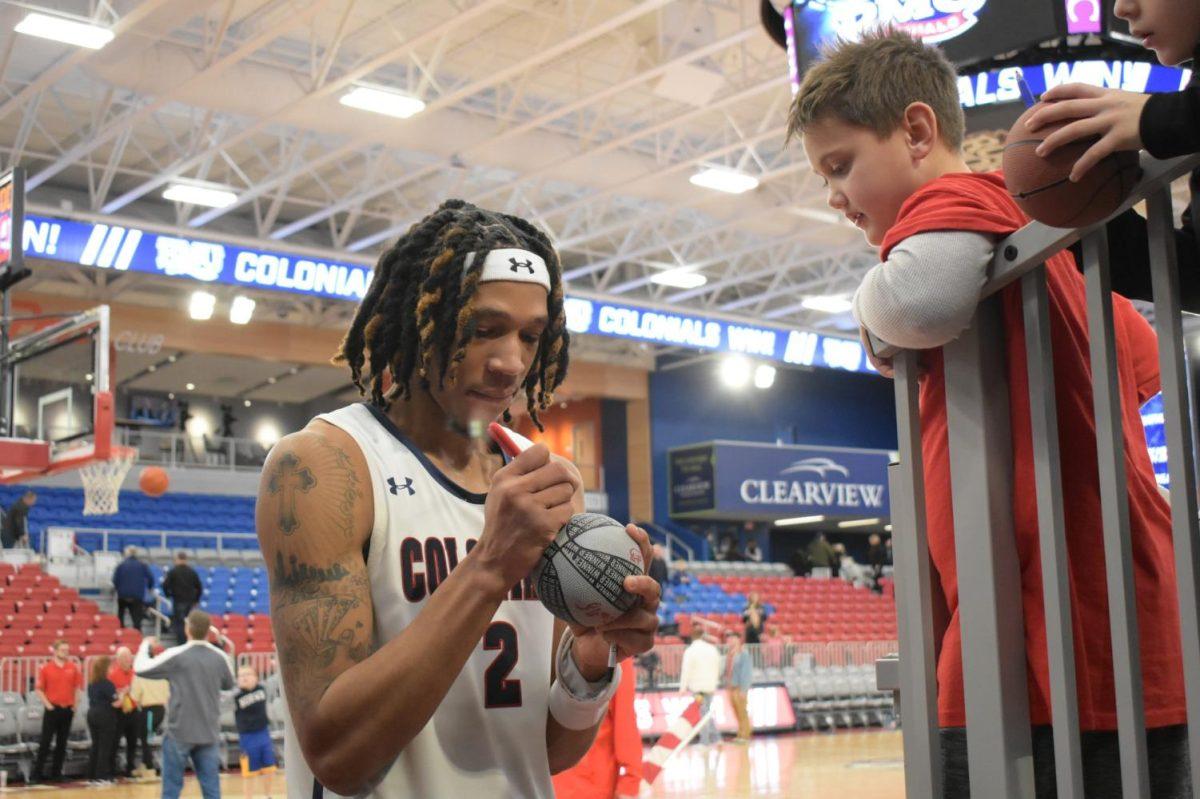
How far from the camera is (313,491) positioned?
6.18 feet

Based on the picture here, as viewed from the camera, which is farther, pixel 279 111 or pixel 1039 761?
pixel 279 111

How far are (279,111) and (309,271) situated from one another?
328 cm

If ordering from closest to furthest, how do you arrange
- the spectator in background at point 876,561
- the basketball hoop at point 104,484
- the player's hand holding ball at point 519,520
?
the player's hand holding ball at point 519,520
the basketball hoop at point 104,484
the spectator in background at point 876,561

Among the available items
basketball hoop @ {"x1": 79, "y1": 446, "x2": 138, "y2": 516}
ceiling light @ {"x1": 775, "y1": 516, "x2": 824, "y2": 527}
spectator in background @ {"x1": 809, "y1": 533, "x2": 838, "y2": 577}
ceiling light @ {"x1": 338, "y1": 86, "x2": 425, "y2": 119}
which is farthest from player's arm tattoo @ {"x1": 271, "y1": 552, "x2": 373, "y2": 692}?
ceiling light @ {"x1": 775, "y1": 516, "x2": 824, "y2": 527}

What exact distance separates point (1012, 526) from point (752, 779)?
11236mm

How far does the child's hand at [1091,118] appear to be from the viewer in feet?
4.55

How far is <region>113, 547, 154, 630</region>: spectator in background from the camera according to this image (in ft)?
57.6

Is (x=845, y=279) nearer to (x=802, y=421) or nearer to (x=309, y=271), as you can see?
(x=802, y=421)

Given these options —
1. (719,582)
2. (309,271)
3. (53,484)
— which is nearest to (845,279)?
(719,582)

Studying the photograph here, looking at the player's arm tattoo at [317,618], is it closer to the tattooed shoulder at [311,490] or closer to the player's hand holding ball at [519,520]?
the tattooed shoulder at [311,490]

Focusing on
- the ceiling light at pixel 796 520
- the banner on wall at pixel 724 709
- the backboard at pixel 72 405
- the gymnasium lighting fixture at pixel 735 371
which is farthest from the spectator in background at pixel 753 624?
the ceiling light at pixel 796 520

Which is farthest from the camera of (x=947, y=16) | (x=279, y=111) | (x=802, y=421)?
(x=802, y=421)

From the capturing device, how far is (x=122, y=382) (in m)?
29.1

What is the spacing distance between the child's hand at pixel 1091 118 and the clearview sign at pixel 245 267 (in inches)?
539
